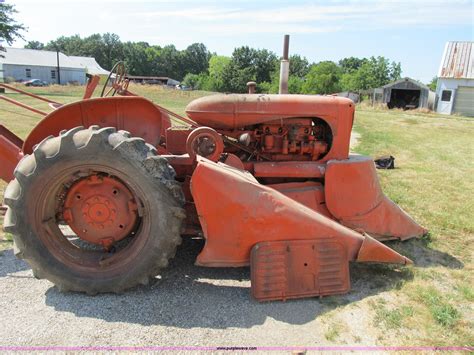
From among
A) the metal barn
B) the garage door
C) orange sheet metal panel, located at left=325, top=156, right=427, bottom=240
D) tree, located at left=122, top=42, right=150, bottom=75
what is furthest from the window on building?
tree, located at left=122, top=42, right=150, bottom=75

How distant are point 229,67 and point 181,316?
59.7m

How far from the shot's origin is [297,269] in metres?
3.34

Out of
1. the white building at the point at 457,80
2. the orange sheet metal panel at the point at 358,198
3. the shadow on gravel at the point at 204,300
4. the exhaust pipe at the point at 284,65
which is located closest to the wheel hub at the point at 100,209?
the shadow on gravel at the point at 204,300

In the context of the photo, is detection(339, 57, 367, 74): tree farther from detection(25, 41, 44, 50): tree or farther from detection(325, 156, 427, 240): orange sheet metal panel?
→ detection(325, 156, 427, 240): orange sheet metal panel

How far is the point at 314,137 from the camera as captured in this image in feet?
14.2

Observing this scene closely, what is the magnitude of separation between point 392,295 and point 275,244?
1.10m

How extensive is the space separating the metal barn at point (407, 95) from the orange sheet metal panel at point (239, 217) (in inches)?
1358

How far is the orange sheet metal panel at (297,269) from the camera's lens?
3295 millimetres

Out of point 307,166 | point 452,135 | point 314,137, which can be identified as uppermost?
point 314,137

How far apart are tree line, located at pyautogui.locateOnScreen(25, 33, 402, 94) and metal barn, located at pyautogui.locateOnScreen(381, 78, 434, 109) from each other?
19.9 ft

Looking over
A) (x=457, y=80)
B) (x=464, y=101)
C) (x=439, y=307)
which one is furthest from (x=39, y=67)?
(x=439, y=307)

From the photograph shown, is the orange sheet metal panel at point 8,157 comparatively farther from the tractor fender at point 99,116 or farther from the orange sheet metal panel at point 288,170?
the orange sheet metal panel at point 288,170

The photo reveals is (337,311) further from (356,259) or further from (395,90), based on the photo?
(395,90)

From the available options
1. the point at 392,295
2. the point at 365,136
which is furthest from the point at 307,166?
the point at 365,136
